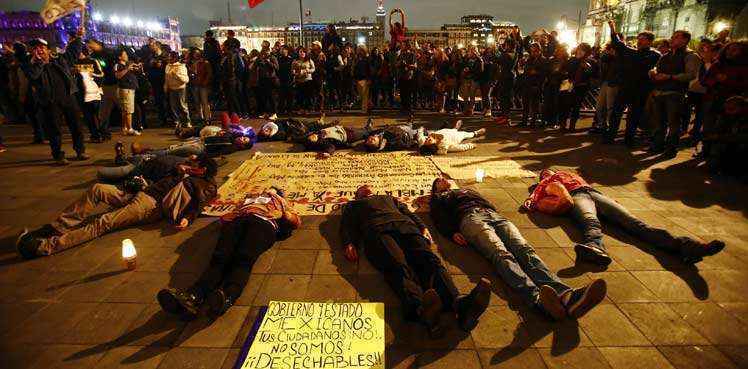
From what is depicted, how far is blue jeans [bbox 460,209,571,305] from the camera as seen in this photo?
137 inches

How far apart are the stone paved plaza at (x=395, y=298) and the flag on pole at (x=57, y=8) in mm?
4393

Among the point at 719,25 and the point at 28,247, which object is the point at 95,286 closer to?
the point at 28,247

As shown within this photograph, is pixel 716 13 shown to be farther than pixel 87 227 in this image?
Yes

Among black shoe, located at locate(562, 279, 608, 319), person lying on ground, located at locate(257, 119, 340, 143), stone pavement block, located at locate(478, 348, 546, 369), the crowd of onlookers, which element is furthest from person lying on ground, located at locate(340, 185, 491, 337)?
the crowd of onlookers

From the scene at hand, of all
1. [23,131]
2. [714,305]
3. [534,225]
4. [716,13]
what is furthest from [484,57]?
[716,13]

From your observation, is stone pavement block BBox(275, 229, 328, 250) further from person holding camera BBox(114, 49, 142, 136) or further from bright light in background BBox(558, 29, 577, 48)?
bright light in background BBox(558, 29, 577, 48)

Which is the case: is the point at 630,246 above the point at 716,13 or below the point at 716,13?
below

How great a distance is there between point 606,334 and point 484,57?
13199 mm

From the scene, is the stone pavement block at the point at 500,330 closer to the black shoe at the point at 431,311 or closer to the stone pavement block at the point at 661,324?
the black shoe at the point at 431,311

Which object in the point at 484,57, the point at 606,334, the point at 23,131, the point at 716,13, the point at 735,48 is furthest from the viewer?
the point at 716,13

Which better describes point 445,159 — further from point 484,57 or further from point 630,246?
point 484,57

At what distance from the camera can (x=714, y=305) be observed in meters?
3.44

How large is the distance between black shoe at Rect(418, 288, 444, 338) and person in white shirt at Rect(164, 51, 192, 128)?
1098 centimetres

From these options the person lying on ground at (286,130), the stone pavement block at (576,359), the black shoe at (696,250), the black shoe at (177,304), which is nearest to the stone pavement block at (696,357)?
the stone pavement block at (576,359)
